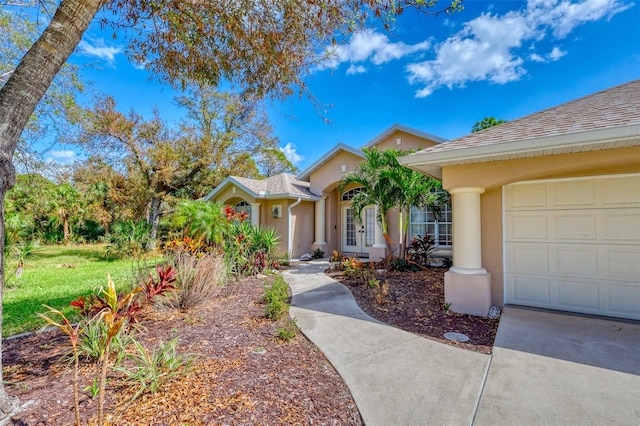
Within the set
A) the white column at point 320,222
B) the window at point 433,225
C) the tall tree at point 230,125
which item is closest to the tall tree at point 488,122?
the window at point 433,225

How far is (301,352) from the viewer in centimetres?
407

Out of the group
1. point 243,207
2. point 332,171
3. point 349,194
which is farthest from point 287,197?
point 349,194

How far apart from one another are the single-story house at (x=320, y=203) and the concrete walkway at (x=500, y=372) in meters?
8.09

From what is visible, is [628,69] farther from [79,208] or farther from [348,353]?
[79,208]

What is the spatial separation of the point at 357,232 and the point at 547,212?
9.38 m

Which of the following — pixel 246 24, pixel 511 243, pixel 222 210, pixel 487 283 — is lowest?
pixel 487 283

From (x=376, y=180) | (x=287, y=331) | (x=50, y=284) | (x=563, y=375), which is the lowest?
(x=50, y=284)

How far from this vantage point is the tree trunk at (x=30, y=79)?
269cm

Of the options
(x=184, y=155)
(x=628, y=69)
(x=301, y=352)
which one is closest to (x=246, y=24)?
(x=301, y=352)

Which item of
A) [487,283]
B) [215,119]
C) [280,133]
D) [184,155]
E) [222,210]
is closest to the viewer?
[487,283]

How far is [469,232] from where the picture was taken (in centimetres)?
598

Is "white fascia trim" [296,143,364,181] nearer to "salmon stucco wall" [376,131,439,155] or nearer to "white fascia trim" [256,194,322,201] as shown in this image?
"white fascia trim" [256,194,322,201]

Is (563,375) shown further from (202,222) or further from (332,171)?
(332,171)

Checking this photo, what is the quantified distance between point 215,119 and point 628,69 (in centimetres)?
2373
